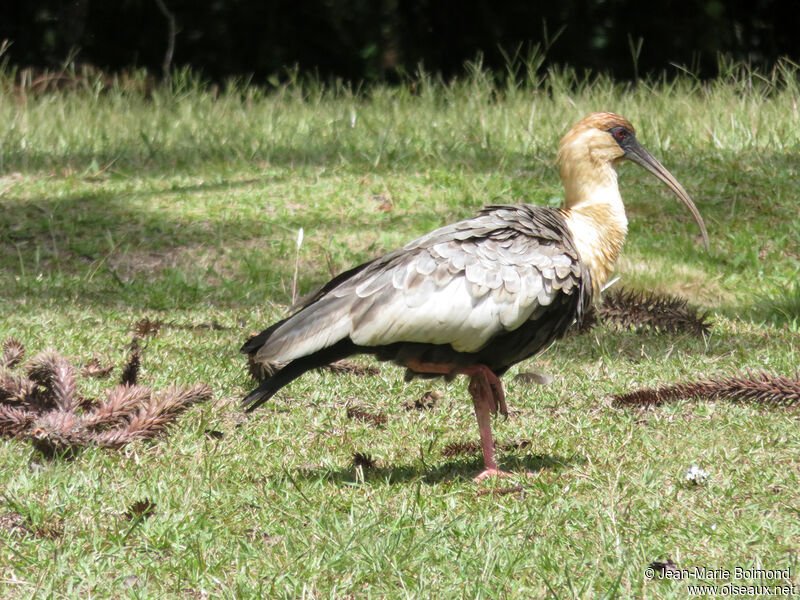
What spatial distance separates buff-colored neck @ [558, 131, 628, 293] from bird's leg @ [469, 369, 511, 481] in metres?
0.68

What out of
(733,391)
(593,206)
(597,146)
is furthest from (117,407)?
(733,391)

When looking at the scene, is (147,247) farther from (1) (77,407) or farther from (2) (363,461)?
(2) (363,461)

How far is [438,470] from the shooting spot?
3982mm

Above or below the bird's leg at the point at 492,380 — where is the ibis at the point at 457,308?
above

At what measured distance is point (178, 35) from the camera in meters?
13.6

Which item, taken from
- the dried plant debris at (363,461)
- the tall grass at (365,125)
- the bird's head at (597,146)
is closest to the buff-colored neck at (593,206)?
the bird's head at (597,146)

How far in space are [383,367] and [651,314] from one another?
155 centimetres

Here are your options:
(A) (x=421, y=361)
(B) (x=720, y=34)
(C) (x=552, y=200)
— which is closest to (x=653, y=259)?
(C) (x=552, y=200)

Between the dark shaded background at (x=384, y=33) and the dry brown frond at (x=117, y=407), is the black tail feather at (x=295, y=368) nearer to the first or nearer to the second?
the dry brown frond at (x=117, y=407)

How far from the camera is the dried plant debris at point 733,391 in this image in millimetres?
4391

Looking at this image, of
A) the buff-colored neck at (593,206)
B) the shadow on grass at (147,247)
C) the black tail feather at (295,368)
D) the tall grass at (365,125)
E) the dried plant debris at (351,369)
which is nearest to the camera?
the black tail feather at (295,368)

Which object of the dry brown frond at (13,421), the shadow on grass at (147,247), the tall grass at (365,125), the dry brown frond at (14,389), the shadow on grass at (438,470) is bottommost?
the shadow on grass at (147,247)

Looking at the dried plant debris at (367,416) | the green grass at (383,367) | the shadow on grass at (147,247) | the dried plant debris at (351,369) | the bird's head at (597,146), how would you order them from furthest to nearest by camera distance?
the shadow on grass at (147,247) < the dried plant debris at (351,369) < the bird's head at (597,146) < the dried plant debris at (367,416) < the green grass at (383,367)

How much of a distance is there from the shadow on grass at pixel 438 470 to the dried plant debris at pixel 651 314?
193 centimetres
